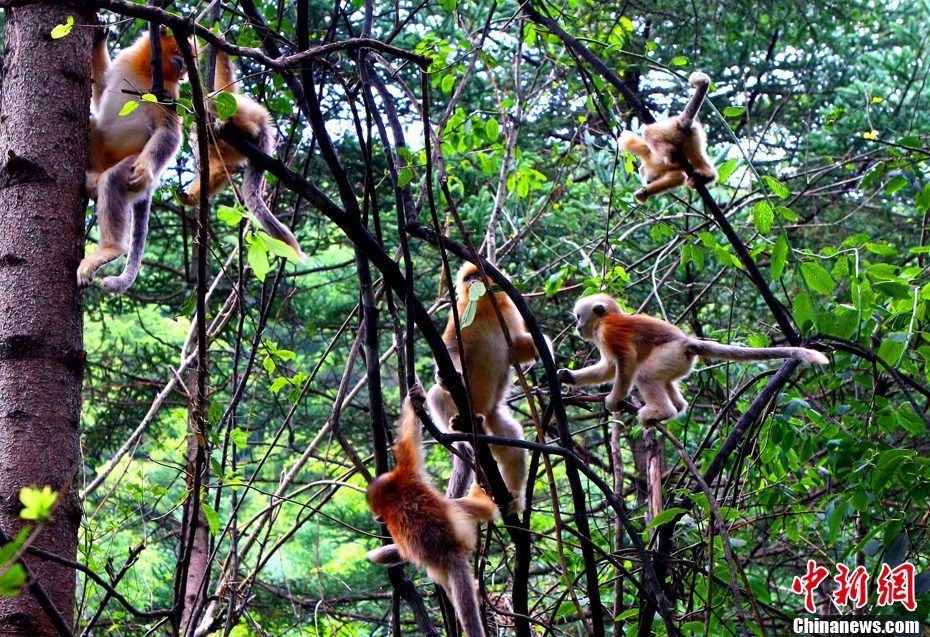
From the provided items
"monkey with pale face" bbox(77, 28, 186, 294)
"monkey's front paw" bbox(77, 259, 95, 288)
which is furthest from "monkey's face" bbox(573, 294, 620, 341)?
"monkey's front paw" bbox(77, 259, 95, 288)

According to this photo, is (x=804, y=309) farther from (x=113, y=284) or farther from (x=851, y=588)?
(x=113, y=284)

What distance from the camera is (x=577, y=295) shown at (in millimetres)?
8531

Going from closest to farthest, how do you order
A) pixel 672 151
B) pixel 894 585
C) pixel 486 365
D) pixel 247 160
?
pixel 894 585
pixel 247 160
pixel 486 365
pixel 672 151

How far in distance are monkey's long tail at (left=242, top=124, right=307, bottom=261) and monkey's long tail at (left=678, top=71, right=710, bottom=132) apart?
83.1 inches

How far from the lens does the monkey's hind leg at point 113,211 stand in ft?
11.5

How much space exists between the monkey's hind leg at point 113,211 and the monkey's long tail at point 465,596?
1.92 metres

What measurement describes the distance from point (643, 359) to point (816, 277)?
46.3 inches

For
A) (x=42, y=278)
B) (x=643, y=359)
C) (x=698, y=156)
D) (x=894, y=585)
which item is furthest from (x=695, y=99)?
(x=42, y=278)

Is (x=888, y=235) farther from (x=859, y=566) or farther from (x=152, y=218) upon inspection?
(x=152, y=218)

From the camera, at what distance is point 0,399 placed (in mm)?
2338

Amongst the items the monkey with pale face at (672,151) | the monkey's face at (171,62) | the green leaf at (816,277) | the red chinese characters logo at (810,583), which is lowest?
the red chinese characters logo at (810,583)

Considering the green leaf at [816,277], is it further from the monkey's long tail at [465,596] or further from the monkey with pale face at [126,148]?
the monkey with pale face at [126,148]

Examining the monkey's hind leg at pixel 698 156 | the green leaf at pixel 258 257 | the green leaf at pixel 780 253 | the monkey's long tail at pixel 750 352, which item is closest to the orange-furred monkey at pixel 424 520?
the green leaf at pixel 258 257

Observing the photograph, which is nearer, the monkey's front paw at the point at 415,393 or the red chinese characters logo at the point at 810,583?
the monkey's front paw at the point at 415,393
